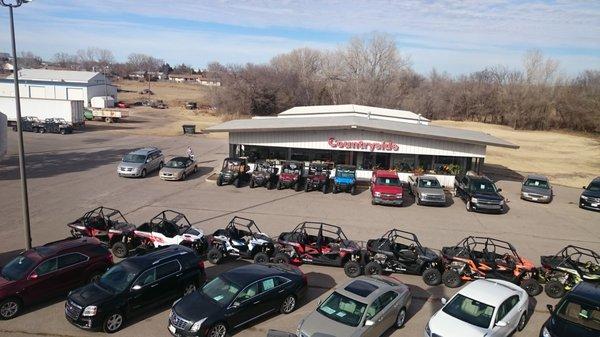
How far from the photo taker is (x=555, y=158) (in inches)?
1795

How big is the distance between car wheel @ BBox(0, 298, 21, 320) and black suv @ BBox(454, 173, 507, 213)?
19534 mm

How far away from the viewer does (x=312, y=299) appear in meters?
12.5

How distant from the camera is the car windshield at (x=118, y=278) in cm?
1078

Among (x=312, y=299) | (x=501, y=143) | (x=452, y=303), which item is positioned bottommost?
(x=312, y=299)

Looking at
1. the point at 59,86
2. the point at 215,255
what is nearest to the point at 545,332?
the point at 215,255

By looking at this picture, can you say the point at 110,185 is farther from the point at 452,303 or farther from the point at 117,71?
the point at 117,71

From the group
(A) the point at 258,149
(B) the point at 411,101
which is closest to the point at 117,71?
(B) the point at 411,101

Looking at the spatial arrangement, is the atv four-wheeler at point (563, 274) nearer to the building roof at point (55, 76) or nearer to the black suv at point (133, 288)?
the black suv at point (133, 288)

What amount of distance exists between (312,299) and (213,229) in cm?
718

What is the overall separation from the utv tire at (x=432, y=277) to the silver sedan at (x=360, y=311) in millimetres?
2647

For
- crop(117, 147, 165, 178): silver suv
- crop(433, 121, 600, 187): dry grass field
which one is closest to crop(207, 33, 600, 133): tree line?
crop(433, 121, 600, 187): dry grass field

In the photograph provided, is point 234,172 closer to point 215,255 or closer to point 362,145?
point 362,145

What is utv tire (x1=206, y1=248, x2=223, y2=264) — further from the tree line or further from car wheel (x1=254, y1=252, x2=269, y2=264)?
the tree line

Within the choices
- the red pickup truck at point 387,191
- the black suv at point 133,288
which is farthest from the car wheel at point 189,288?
the red pickup truck at point 387,191
